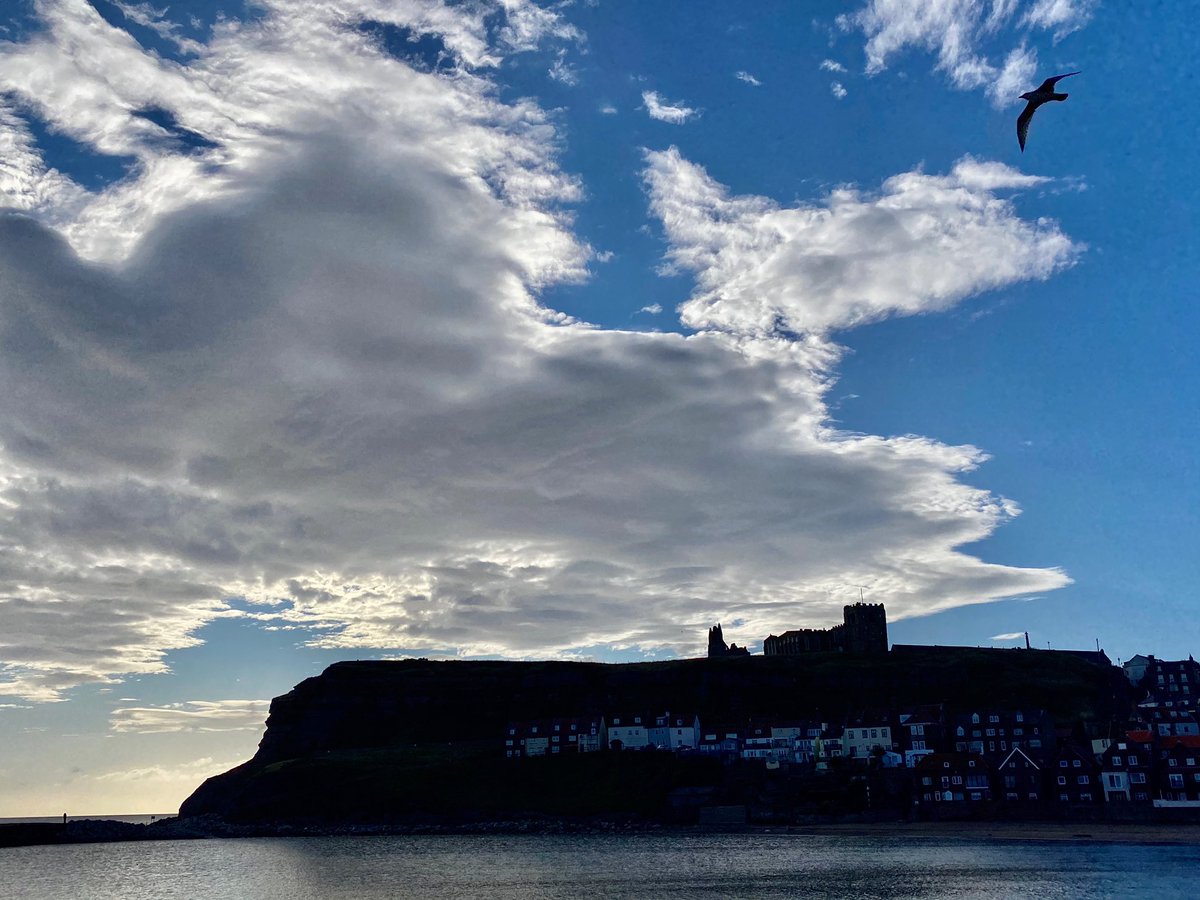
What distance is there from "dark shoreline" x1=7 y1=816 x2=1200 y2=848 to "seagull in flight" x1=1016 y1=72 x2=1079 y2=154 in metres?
104

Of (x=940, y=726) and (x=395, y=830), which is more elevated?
(x=940, y=726)

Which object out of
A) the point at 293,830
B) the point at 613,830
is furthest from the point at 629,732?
the point at 293,830

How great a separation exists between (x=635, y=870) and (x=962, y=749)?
93883 millimetres

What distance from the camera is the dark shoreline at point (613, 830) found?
114688mm

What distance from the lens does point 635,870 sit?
95188mm

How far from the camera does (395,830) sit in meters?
159

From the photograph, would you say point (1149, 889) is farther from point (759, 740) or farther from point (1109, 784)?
point (759, 740)

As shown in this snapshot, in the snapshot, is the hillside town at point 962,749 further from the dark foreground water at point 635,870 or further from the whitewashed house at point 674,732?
the dark foreground water at point 635,870

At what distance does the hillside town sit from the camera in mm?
130375

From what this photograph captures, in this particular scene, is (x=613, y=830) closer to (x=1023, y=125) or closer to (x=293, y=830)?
(x=293, y=830)

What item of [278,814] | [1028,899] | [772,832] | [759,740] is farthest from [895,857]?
[278,814]

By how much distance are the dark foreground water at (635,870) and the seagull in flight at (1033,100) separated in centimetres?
6386

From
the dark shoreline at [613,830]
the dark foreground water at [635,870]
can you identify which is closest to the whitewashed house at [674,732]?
the dark shoreline at [613,830]

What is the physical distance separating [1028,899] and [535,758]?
11545 centimetres
